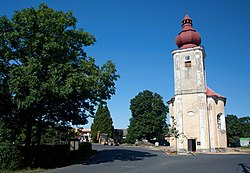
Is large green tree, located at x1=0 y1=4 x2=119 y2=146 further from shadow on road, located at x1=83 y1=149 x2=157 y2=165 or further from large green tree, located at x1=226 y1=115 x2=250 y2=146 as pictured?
large green tree, located at x1=226 y1=115 x2=250 y2=146

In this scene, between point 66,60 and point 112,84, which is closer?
point 66,60

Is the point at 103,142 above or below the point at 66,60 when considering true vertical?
below

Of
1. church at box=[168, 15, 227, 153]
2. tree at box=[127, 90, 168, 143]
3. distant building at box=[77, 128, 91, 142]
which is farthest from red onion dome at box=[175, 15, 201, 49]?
tree at box=[127, 90, 168, 143]

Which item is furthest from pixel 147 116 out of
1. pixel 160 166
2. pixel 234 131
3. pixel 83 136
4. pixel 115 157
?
pixel 160 166

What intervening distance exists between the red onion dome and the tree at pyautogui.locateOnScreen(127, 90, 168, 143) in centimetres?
2558

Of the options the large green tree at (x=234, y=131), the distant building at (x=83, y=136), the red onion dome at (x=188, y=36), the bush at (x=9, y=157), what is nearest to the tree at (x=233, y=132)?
the large green tree at (x=234, y=131)

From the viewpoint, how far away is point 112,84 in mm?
21469

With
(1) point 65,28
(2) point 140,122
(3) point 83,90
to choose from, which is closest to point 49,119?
→ (3) point 83,90

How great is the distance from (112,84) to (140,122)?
139ft

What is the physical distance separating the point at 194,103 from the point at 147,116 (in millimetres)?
24505

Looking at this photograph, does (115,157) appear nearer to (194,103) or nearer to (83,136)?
(194,103)

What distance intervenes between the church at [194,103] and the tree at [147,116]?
64.6ft

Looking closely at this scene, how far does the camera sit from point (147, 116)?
6247 cm

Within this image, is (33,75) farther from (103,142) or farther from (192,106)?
(103,142)
